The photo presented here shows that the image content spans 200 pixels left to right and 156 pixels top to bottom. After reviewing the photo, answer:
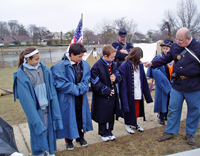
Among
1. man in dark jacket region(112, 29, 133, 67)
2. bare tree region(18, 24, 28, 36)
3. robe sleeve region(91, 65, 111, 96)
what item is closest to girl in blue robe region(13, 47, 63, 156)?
robe sleeve region(91, 65, 111, 96)

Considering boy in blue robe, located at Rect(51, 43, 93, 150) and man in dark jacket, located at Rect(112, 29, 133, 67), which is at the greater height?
man in dark jacket, located at Rect(112, 29, 133, 67)

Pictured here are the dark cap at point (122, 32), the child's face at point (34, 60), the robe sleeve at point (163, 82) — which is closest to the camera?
the child's face at point (34, 60)

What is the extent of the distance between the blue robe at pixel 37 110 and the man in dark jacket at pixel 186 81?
6.38ft

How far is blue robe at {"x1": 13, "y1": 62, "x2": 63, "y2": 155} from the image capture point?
2525 mm

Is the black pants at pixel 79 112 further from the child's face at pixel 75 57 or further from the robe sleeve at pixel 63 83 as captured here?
the child's face at pixel 75 57

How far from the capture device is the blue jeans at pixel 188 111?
3.10m

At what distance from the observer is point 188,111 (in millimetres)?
3258

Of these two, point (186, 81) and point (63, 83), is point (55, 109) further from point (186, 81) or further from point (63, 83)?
point (186, 81)

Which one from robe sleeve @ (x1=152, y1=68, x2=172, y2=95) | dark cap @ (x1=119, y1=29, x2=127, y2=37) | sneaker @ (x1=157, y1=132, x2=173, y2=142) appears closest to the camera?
sneaker @ (x1=157, y1=132, x2=173, y2=142)

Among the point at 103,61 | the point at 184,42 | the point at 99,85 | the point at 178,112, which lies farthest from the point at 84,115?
the point at 184,42

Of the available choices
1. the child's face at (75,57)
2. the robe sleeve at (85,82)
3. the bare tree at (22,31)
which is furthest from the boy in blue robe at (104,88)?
the bare tree at (22,31)

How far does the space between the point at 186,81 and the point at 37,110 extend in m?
2.43

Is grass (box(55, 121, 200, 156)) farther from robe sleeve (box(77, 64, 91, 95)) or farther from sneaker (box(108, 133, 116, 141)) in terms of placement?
robe sleeve (box(77, 64, 91, 95))

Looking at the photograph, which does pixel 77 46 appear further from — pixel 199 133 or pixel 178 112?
pixel 199 133
